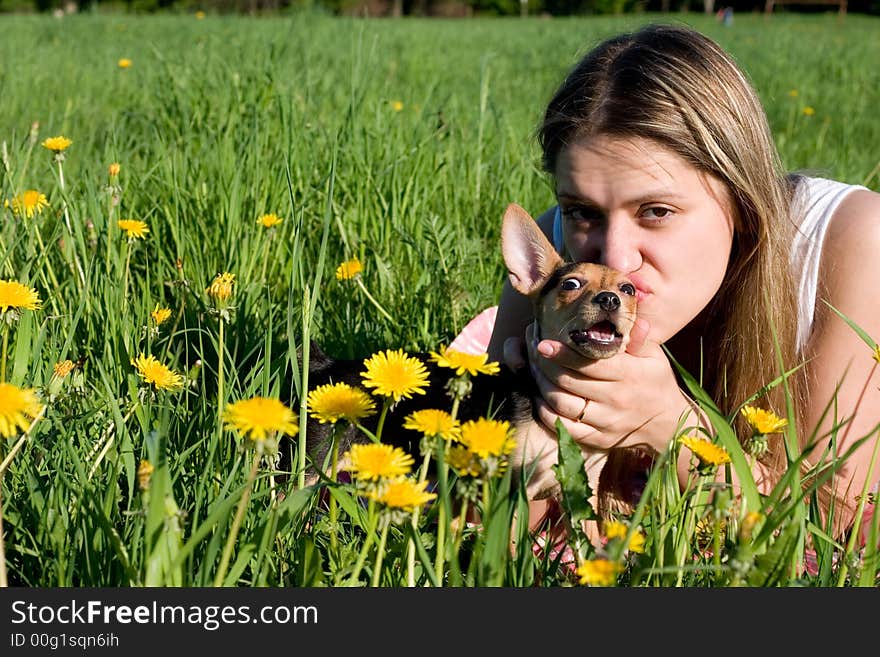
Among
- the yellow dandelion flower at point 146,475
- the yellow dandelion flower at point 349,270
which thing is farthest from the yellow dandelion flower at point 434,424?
the yellow dandelion flower at point 349,270

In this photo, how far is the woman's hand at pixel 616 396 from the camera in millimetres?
1940

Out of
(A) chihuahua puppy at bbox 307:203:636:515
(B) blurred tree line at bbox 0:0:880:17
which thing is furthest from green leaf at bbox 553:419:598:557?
(B) blurred tree line at bbox 0:0:880:17

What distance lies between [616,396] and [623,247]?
14.6 inches

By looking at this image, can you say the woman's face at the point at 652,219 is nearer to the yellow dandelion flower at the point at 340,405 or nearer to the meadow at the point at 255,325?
Result: the meadow at the point at 255,325

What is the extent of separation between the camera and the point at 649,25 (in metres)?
2.63

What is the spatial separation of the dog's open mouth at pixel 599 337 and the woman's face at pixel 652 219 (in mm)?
199

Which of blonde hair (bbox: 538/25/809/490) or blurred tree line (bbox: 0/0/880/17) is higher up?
blurred tree line (bbox: 0/0/880/17)

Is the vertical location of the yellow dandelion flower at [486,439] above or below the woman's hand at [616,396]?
above

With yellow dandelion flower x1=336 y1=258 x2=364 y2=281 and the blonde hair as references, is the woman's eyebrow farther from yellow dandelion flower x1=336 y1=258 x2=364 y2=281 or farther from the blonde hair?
yellow dandelion flower x1=336 y1=258 x2=364 y2=281

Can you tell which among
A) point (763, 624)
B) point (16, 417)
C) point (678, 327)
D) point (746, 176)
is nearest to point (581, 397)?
point (678, 327)

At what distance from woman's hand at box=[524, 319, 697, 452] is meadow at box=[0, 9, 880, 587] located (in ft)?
0.74

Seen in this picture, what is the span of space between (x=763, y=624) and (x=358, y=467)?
1.86ft

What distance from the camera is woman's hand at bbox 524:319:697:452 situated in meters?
1.94

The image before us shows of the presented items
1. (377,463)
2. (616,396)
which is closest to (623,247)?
(616,396)
